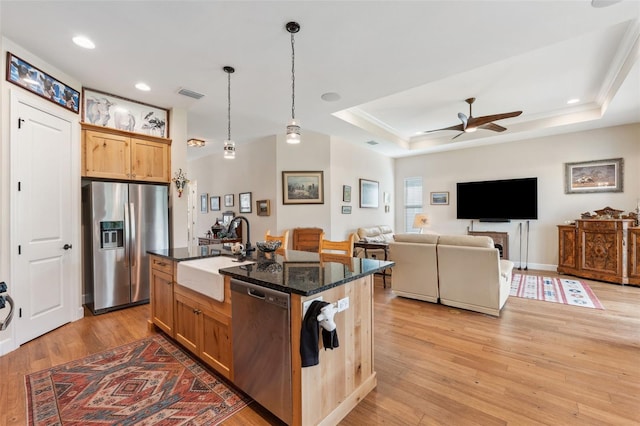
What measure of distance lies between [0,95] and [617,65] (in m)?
6.91

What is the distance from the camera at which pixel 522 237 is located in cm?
616

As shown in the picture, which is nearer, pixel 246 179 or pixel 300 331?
pixel 300 331

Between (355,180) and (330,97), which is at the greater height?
(330,97)

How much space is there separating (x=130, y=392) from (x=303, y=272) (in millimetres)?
1600

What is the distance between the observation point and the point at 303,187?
5.69 m

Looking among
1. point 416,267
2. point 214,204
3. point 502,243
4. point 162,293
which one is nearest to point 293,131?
point 162,293

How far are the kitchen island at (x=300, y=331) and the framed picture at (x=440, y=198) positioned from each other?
18.9 ft

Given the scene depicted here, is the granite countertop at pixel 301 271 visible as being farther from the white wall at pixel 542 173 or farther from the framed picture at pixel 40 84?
the white wall at pixel 542 173

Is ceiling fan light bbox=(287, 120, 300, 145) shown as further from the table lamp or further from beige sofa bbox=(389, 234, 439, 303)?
the table lamp

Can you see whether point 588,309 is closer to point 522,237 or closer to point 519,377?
point 519,377

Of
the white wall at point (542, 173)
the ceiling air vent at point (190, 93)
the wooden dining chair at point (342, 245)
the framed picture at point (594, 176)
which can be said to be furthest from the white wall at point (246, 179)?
the framed picture at point (594, 176)

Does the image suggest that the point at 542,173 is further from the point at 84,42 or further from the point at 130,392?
the point at 84,42

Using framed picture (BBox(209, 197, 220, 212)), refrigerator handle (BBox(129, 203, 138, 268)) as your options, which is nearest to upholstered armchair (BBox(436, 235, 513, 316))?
refrigerator handle (BBox(129, 203, 138, 268))

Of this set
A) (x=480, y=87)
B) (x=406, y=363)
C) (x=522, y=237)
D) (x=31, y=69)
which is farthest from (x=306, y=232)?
(x=522, y=237)
